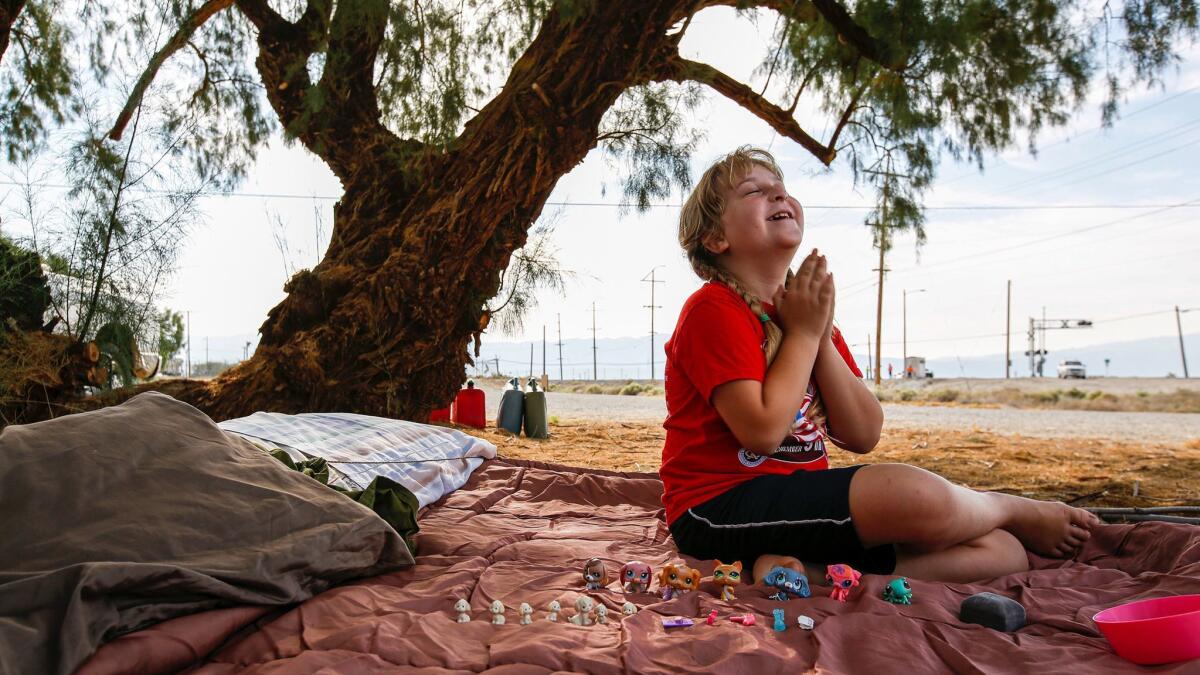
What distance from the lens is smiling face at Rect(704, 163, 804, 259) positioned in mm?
1627

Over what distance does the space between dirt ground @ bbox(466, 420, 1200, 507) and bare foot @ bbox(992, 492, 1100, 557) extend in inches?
55.3

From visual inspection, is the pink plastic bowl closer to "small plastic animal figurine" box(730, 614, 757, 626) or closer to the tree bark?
"small plastic animal figurine" box(730, 614, 757, 626)

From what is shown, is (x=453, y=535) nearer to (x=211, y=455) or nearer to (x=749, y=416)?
(x=211, y=455)

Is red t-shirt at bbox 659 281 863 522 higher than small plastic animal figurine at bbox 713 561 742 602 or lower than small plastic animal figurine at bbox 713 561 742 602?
higher

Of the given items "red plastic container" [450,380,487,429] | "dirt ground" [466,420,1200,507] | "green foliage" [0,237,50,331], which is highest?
"green foliage" [0,237,50,331]

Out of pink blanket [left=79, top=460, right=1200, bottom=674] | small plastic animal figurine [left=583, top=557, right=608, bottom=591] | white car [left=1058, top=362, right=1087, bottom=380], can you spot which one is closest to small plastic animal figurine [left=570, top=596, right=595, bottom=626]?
pink blanket [left=79, top=460, right=1200, bottom=674]

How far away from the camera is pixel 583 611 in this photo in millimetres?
1272

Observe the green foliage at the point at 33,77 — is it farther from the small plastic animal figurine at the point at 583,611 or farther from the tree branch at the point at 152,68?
the small plastic animal figurine at the point at 583,611

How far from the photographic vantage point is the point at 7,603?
1048 mm

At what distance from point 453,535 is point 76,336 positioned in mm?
2871

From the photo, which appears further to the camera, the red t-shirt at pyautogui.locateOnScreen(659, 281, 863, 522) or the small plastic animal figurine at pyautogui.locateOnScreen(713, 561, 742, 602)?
the red t-shirt at pyautogui.locateOnScreen(659, 281, 863, 522)

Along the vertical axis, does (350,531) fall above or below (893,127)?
below

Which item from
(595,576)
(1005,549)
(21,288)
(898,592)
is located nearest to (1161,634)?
(898,592)

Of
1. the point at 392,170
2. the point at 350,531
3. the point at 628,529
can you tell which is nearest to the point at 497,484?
the point at 628,529
